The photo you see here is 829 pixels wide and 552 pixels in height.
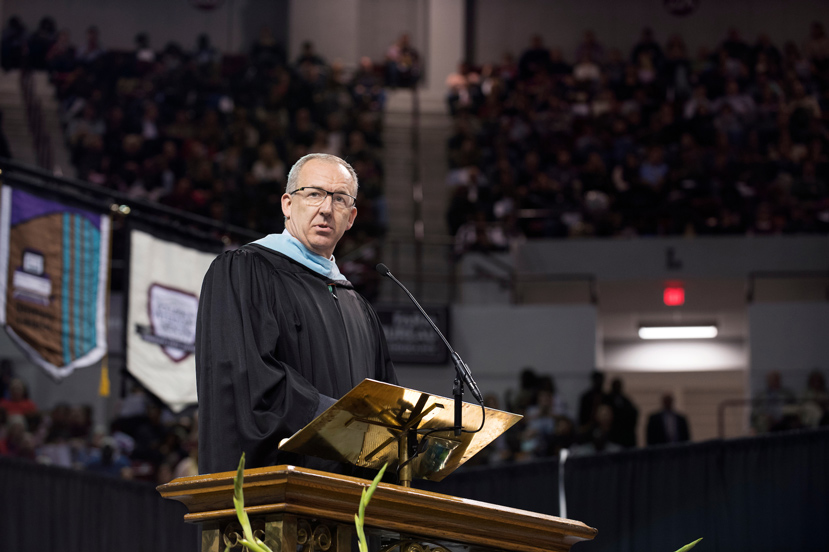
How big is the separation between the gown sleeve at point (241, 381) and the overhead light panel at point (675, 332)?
1031cm

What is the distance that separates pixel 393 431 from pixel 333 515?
0.32 meters

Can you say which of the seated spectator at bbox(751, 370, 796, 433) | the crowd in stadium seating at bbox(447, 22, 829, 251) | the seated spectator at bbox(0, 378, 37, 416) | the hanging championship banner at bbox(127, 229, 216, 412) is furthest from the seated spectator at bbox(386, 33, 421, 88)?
the hanging championship banner at bbox(127, 229, 216, 412)

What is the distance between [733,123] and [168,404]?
32.5 ft

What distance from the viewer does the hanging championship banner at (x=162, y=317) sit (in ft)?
21.7

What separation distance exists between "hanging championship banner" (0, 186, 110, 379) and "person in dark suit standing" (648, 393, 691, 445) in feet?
18.4

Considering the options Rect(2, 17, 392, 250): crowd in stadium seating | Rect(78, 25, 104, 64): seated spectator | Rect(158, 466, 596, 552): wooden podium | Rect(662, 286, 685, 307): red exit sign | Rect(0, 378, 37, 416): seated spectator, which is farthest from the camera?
Rect(78, 25, 104, 64): seated spectator

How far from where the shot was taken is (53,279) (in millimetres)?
6238

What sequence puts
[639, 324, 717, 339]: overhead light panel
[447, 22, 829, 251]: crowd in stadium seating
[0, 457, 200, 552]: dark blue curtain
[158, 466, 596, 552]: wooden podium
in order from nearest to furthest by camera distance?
1. [158, 466, 596, 552]: wooden podium
2. [0, 457, 200, 552]: dark blue curtain
3. [639, 324, 717, 339]: overhead light panel
4. [447, 22, 829, 251]: crowd in stadium seating

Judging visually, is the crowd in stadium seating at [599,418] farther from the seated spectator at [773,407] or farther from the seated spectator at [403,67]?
the seated spectator at [403,67]

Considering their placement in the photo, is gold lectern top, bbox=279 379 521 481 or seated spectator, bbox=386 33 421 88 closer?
gold lectern top, bbox=279 379 521 481

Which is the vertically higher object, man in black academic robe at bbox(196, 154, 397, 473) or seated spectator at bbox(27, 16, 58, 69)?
seated spectator at bbox(27, 16, 58, 69)

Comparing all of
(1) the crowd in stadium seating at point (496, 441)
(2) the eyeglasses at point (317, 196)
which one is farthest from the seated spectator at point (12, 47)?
(2) the eyeglasses at point (317, 196)

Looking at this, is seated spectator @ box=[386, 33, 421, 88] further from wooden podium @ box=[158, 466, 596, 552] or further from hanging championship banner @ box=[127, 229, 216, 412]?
wooden podium @ box=[158, 466, 596, 552]

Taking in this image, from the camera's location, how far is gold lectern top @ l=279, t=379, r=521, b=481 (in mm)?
2279
